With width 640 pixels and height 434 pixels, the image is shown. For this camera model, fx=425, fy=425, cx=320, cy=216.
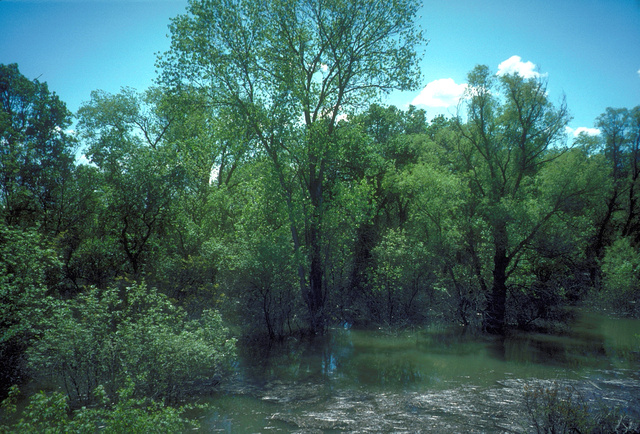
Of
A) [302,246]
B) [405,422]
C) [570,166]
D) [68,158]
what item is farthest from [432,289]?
[68,158]

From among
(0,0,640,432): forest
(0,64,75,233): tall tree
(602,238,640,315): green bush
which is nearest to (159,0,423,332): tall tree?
(0,0,640,432): forest

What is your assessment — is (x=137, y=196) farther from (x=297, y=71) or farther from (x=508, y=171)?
(x=508, y=171)

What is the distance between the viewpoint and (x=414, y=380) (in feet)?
43.0

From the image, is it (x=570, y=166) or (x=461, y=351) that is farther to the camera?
(x=570, y=166)

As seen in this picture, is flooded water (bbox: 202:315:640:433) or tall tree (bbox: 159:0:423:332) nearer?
flooded water (bbox: 202:315:640:433)

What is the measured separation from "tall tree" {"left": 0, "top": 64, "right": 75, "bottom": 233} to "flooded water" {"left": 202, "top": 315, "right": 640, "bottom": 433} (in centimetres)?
1304

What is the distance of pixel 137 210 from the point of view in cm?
1892

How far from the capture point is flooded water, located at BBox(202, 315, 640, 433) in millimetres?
9840

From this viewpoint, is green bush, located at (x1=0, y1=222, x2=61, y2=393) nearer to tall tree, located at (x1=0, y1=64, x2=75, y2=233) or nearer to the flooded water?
the flooded water

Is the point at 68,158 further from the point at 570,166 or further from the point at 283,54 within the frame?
the point at 570,166

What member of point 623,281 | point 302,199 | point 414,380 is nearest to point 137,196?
point 302,199

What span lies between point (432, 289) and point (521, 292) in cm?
438

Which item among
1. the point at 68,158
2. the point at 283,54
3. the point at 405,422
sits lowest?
the point at 405,422

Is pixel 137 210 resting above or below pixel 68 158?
below
